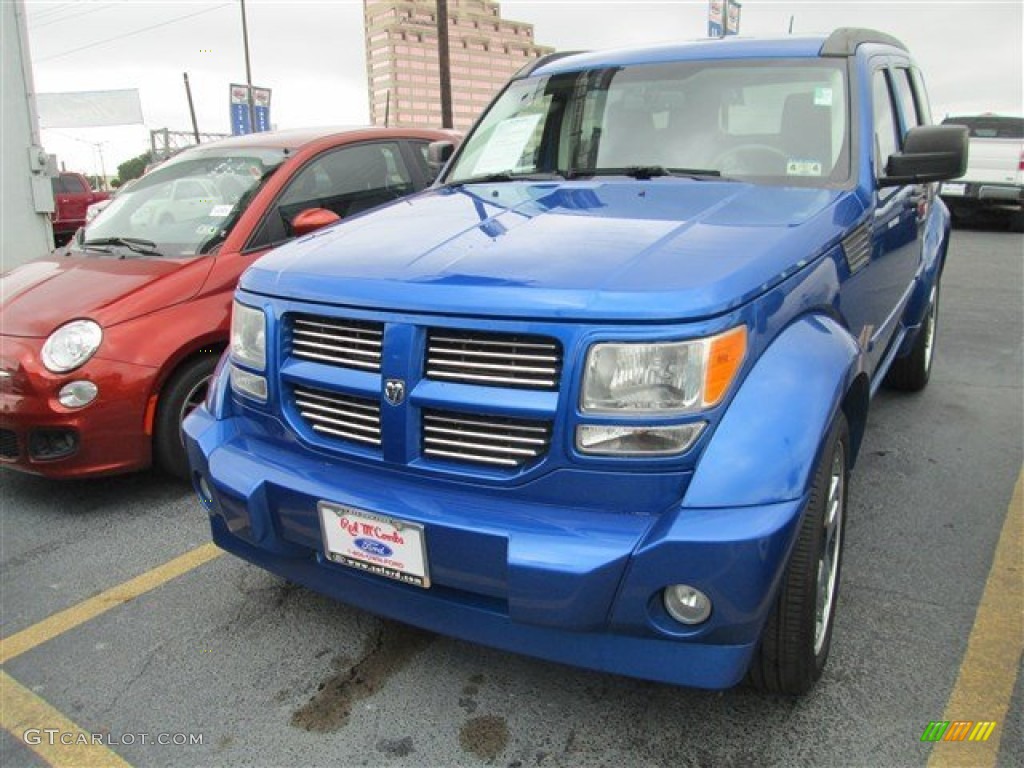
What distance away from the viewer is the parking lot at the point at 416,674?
2158 mm

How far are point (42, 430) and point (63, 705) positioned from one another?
5.13ft

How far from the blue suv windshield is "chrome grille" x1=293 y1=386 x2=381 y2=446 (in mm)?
1423

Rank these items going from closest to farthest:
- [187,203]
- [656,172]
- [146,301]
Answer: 1. [656,172]
2. [146,301]
3. [187,203]

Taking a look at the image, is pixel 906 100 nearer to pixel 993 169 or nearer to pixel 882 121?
pixel 882 121

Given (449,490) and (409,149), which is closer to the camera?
(449,490)

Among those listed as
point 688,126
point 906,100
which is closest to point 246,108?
point 906,100

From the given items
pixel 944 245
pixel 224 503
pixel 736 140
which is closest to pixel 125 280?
pixel 224 503

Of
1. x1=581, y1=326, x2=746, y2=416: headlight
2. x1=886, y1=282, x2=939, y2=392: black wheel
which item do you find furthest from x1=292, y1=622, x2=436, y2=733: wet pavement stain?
x1=886, y1=282, x2=939, y2=392: black wheel

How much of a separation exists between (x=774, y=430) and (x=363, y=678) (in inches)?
56.7

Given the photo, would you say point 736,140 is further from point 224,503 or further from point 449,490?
point 224,503

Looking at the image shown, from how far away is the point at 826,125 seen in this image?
296cm

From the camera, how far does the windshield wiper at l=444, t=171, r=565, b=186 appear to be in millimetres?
3165

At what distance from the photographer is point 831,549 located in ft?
7.77

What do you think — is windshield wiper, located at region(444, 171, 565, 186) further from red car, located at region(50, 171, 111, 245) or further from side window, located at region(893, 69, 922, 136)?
red car, located at region(50, 171, 111, 245)
